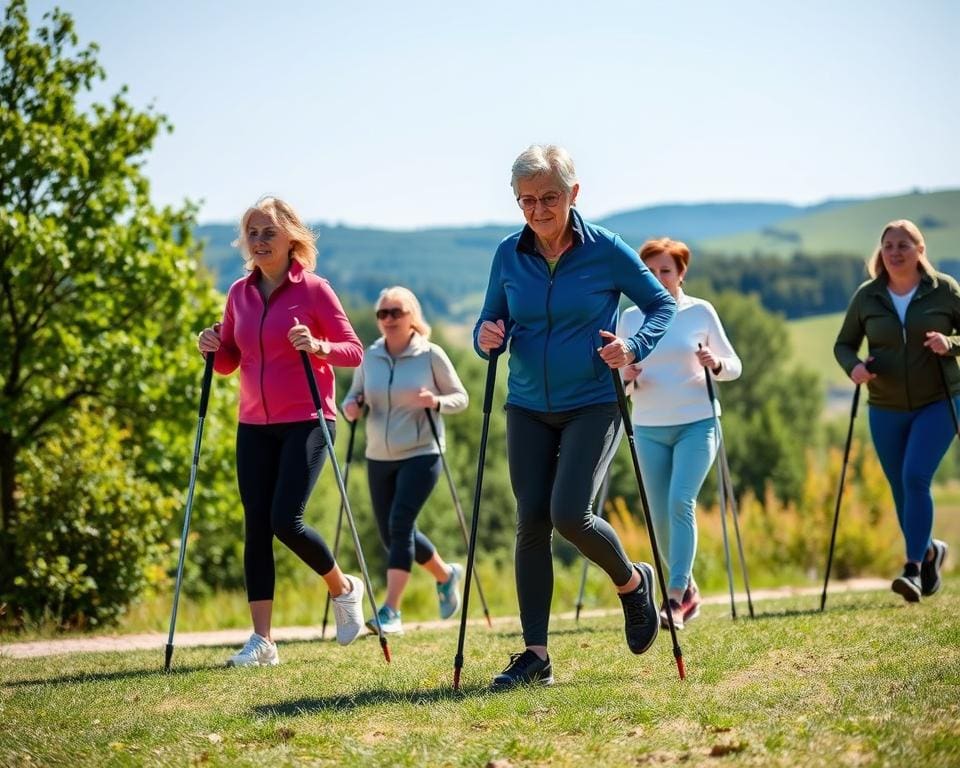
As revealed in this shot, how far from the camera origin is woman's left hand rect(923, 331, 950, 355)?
8477 mm

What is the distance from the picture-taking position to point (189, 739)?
529 centimetres

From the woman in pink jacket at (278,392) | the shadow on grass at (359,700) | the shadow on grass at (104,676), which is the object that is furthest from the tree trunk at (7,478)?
the shadow on grass at (359,700)

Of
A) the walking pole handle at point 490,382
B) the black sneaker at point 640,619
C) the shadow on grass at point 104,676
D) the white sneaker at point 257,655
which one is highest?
the walking pole handle at point 490,382

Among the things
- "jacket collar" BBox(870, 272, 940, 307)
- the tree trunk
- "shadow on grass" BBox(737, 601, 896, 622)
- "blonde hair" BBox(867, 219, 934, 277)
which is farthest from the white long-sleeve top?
the tree trunk

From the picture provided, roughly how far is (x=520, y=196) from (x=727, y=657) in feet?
9.04

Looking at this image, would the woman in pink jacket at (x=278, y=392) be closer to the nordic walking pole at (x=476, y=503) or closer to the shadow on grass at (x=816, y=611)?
the nordic walking pole at (x=476, y=503)

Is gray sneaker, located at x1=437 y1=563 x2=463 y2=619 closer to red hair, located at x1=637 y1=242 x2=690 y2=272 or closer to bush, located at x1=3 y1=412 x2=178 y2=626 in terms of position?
red hair, located at x1=637 y1=242 x2=690 y2=272

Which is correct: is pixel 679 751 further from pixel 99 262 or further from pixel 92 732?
pixel 99 262

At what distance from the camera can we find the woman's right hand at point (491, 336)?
613cm

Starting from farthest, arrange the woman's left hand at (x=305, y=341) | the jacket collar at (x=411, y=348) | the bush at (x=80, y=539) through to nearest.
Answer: the bush at (x=80, y=539) → the jacket collar at (x=411, y=348) → the woman's left hand at (x=305, y=341)

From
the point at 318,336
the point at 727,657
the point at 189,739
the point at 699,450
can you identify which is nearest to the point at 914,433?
the point at 699,450

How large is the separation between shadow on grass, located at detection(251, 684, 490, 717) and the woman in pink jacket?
102 centimetres

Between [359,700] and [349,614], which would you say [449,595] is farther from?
[359,700]

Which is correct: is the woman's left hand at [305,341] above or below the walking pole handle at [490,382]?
above
